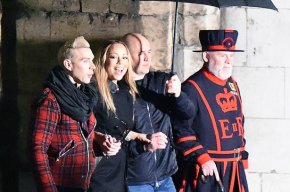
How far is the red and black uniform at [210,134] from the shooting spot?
5.63 meters

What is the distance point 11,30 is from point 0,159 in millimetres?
869

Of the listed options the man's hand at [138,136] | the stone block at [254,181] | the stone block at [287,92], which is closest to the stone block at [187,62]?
the stone block at [287,92]

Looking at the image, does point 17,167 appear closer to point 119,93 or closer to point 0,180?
point 0,180

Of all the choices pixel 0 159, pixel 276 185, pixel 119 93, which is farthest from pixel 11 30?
pixel 276 185

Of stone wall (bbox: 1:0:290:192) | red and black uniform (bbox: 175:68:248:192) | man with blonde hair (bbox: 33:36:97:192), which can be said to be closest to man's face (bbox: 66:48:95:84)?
man with blonde hair (bbox: 33:36:97:192)

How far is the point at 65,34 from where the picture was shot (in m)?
6.05

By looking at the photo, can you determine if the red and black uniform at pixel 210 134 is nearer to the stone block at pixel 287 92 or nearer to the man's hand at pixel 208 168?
the man's hand at pixel 208 168

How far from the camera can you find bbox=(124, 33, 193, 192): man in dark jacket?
5.21 m

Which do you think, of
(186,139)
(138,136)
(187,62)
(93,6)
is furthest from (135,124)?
(187,62)

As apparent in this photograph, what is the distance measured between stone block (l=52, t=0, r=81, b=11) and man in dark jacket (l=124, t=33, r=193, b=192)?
2.56 ft

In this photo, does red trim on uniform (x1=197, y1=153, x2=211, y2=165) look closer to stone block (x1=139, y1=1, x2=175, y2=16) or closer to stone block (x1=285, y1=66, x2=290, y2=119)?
stone block (x1=139, y1=1, x2=175, y2=16)

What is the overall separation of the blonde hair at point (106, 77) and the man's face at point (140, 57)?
0.22 feet

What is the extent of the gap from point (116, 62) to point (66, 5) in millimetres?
1071

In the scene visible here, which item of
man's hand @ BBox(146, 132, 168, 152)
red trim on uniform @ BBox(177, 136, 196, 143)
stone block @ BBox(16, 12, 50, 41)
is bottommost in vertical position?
red trim on uniform @ BBox(177, 136, 196, 143)
